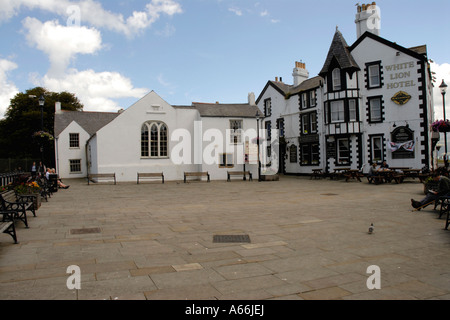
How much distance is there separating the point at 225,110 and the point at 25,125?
114ft

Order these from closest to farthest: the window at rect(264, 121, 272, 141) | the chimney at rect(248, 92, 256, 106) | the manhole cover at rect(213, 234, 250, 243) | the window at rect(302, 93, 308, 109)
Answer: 1. the manhole cover at rect(213, 234, 250, 243)
2. the window at rect(302, 93, 308, 109)
3. the chimney at rect(248, 92, 256, 106)
4. the window at rect(264, 121, 272, 141)

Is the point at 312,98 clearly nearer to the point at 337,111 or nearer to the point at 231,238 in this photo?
the point at 337,111

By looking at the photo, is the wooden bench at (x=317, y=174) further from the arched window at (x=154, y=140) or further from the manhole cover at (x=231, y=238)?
the manhole cover at (x=231, y=238)

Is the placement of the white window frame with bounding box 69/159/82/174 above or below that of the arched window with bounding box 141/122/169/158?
below

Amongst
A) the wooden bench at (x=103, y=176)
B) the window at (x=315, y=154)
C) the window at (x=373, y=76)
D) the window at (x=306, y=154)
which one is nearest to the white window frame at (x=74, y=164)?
the wooden bench at (x=103, y=176)

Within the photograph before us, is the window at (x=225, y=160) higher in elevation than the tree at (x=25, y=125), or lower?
lower

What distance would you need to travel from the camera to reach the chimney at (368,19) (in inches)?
1180

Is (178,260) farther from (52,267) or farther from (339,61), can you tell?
(339,61)

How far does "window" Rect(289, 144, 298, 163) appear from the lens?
37.1m

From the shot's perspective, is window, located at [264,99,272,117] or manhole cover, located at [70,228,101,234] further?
window, located at [264,99,272,117]

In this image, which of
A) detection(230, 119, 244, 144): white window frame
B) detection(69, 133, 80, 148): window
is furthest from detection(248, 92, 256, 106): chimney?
detection(69, 133, 80, 148): window

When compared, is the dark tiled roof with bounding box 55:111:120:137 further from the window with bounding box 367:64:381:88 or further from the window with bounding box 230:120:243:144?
the window with bounding box 367:64:381:88

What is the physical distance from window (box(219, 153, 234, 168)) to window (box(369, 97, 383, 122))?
13.1 meters

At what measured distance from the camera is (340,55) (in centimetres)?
3022
